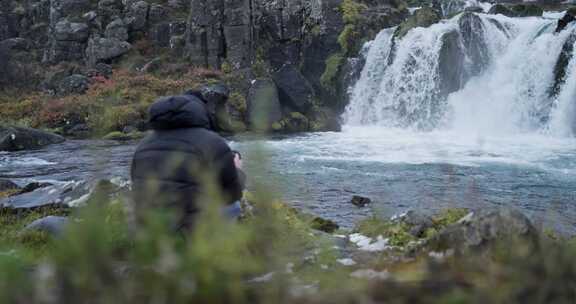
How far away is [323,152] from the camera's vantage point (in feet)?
66.2

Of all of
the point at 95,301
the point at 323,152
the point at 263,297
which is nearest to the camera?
the point at 95,301

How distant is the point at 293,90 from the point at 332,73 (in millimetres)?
3378

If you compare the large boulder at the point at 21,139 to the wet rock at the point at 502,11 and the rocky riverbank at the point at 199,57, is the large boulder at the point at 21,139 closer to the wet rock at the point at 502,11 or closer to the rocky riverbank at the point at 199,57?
the rocky riverbank at the point at 199,57

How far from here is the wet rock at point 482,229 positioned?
172 inches

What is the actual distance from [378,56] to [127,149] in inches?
529

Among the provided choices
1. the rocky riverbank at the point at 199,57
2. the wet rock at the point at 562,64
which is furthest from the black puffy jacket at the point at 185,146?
the rocky riverbank at the point at 199,57

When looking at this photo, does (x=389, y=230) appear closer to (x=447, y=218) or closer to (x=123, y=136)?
(x=447, y=218)

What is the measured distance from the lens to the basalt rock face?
3147 centimetres

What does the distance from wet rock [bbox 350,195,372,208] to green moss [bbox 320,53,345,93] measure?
18.8 meters

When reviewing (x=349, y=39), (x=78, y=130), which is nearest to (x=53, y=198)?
(x=78, y=130)

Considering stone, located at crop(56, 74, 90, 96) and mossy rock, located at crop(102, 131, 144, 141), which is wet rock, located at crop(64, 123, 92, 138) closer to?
mossy rock, located at crop(102, 131, 144, 141)

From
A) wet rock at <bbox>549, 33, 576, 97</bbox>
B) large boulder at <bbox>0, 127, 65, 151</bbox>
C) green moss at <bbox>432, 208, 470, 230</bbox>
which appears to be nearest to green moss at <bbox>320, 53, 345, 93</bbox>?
wet rock at <bbox>549, 33, 576, 97</bbox>

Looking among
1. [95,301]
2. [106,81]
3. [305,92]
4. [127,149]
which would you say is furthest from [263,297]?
[106,81]

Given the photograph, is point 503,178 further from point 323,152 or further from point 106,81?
point 106,81
